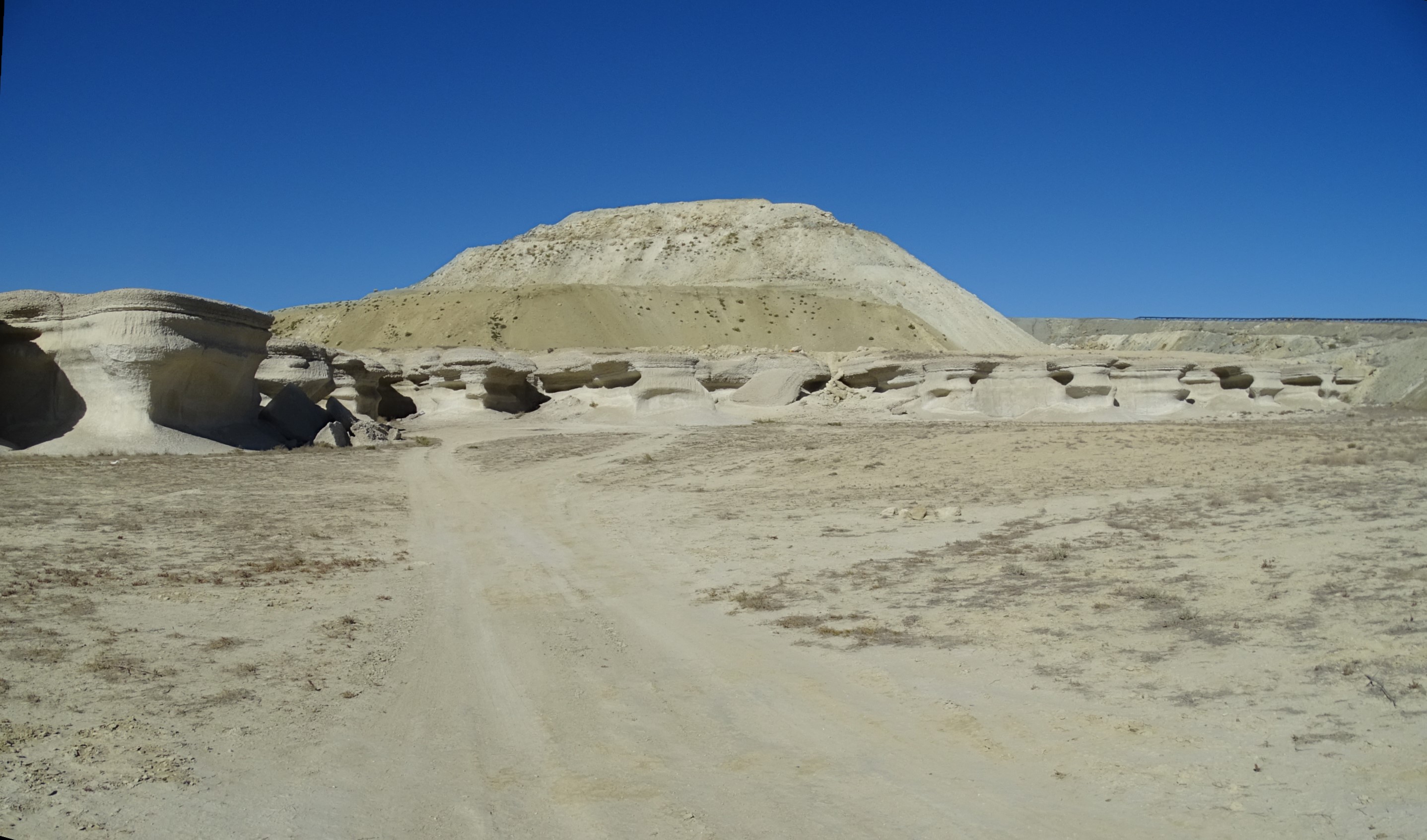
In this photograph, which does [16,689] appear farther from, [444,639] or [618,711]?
[618,711]

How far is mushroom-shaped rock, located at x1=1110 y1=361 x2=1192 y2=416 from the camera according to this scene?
21.7m

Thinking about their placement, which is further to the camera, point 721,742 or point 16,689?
point 16,689

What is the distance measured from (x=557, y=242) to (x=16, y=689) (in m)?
60.3

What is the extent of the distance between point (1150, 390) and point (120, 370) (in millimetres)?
19900

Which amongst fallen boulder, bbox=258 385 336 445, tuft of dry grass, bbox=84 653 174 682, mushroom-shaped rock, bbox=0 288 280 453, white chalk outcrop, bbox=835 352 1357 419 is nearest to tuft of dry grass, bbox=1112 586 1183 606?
tuft of dry grass, bbox=84 653 174 682

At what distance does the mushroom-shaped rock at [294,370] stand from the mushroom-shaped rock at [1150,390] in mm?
17294

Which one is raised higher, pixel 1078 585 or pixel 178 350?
pixel 178 350

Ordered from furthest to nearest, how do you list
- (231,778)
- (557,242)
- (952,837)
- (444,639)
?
1. (557,242)
2. (444,639)
3. (231,778)
4. (952,837)

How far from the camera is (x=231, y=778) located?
3699 millimetres

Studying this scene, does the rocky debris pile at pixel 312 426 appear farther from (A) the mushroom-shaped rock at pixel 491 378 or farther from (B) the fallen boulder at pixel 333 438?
(A) the mushroom-shaped rock at pixel 491 378

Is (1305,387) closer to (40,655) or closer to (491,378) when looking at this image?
(491,378)

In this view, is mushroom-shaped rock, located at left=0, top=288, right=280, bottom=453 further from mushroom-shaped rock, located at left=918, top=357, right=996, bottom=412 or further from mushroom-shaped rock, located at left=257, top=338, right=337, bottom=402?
mushroom-shaped rock, located at left=918, top=357, right=996, bottom=412

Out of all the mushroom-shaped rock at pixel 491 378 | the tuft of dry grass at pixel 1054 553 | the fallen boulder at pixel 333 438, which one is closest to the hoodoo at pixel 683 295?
the mushroom-shaped rock at pixel 491 378

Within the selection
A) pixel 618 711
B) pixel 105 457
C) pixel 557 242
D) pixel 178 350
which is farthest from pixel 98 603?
pixel 557 242
